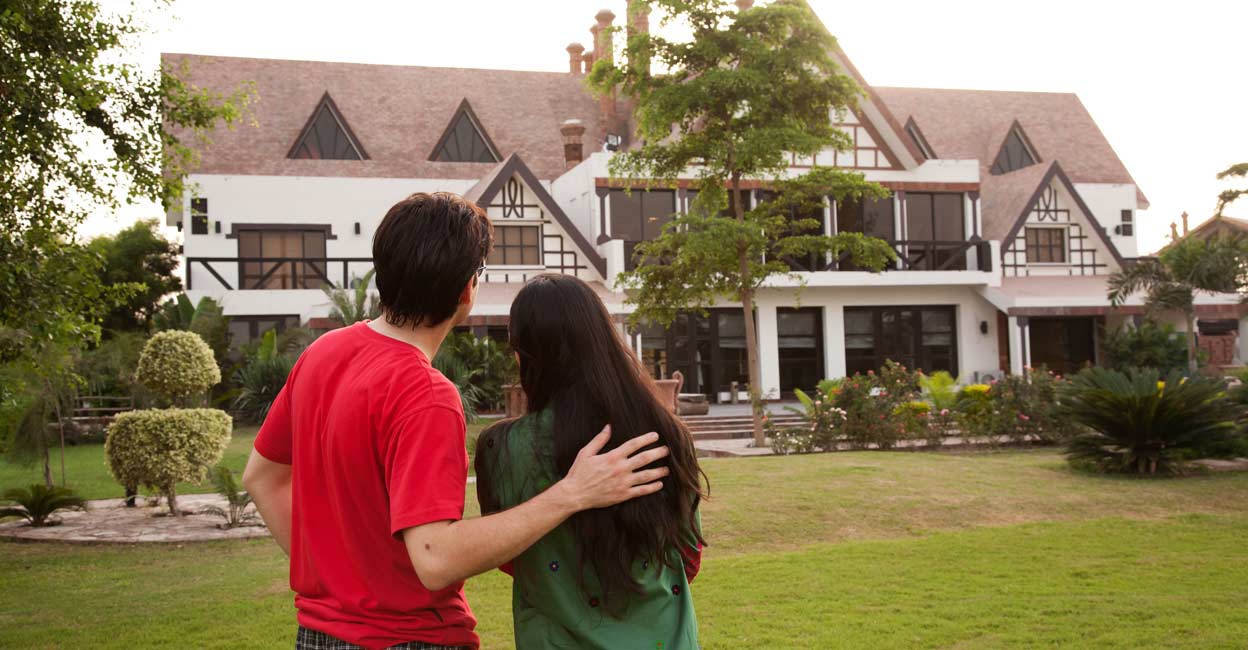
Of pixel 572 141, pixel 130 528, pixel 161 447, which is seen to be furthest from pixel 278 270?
pixel 130 528

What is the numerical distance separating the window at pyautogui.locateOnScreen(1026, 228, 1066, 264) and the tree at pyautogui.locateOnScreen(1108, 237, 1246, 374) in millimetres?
2287

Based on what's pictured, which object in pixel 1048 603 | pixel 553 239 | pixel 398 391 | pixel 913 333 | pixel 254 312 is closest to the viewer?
pixel 398 391

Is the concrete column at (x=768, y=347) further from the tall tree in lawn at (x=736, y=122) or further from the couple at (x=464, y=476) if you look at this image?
the couple at (x=464, y=476)

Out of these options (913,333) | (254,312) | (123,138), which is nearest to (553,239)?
(254,312)

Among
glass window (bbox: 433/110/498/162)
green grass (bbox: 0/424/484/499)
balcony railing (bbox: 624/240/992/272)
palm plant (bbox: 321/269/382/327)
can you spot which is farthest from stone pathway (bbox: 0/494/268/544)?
balcony railing (bbox: 624/240/992/272)

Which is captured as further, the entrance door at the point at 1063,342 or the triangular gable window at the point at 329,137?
the entrance door at the point at 1063,342

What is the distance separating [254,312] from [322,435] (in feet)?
79.6

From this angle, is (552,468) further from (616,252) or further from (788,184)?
(616,252)

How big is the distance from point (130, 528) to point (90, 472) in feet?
19.6

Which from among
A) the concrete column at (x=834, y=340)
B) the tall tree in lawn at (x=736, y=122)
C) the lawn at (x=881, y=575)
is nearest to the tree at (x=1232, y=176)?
the concrete column at (x=834, y=340)

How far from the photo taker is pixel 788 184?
17.2m

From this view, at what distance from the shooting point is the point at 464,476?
205 cm

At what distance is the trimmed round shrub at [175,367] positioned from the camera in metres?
11.3

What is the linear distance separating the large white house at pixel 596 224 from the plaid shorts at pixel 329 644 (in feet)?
72.0
